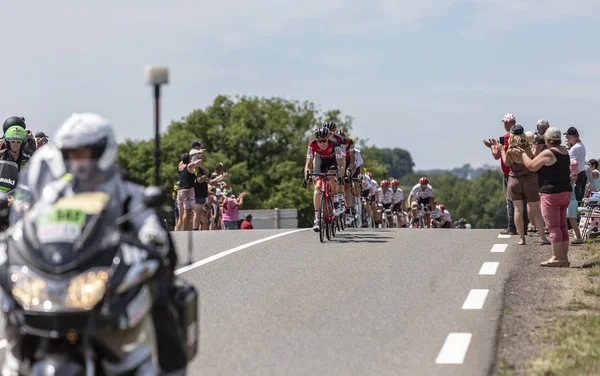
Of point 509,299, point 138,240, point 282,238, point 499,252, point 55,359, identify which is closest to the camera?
point 55,359

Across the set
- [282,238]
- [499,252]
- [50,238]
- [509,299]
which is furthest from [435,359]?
[282,238]

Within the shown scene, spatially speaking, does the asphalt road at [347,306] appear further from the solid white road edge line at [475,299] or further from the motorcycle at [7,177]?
the motorcycle at [7,177]

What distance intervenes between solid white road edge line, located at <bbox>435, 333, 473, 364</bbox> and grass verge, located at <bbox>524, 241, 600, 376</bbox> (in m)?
0.54

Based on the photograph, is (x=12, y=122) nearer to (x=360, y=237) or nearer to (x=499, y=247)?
(x=499, y=247)

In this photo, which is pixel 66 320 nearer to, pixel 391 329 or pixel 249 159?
pixel 391 329

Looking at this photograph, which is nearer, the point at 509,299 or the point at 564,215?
the point at 509,299

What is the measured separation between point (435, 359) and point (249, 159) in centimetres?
8545

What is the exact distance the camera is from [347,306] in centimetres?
1147

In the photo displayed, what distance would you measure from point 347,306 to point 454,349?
2.27 metres

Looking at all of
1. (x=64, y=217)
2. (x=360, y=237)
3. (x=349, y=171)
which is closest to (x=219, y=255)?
(x=360, y=237)

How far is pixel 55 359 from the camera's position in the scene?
554 centimetres

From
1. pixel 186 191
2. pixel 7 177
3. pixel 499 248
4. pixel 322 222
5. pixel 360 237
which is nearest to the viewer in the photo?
pixel 7 177

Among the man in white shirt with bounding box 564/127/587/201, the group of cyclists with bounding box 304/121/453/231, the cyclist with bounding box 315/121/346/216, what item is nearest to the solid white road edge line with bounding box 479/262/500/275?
the group of cyclists with bounding box 304/121/453/231

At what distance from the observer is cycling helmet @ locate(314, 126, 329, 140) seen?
1889 cm
